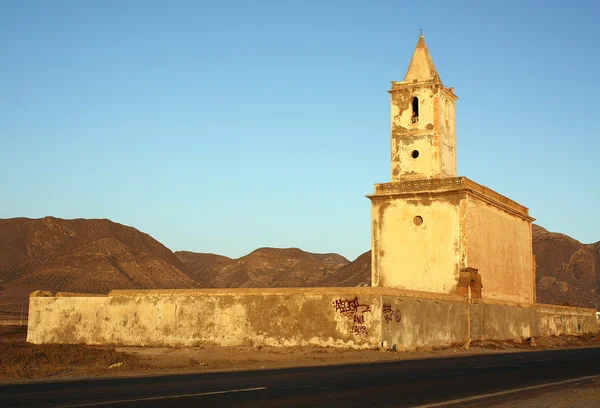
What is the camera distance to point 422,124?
42.4 metres

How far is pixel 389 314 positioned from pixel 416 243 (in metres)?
11.8

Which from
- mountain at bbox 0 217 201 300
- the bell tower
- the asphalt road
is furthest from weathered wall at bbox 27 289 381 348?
mountain at bbox 0 217 201 300

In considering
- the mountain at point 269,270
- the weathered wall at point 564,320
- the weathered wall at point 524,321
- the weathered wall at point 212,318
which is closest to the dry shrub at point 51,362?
the weathered wall at point 212,318

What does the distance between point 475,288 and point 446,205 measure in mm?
4935

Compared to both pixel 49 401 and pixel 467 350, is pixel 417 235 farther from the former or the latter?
pixel 49 401

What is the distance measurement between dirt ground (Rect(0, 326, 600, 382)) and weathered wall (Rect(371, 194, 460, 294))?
19.1ft

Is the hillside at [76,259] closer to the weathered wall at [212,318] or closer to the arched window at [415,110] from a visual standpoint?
the weathered wall at [212,318]

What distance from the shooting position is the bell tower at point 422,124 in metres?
41.9

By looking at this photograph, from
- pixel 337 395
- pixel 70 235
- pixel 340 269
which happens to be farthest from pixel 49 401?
pixel 340 269

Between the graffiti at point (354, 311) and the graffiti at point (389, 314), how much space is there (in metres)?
0.71

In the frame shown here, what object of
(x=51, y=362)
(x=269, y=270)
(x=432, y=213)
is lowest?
(x=51, y=362)

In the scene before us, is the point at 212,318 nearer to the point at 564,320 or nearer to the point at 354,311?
the point at 354,311

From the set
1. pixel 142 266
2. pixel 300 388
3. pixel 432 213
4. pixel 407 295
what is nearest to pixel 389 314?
pixel 407 295

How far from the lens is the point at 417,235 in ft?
132
